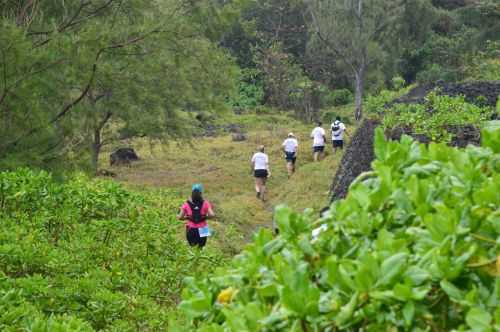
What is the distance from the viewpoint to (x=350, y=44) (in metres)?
34.4

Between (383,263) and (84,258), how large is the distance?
17.5ft

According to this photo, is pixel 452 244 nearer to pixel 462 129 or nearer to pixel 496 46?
pixel 462 129

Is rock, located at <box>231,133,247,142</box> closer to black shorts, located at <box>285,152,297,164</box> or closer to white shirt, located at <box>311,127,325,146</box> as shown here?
white shirt, located at <box>311,127,325,146</box>

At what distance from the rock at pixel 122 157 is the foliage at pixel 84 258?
16569 millimetres

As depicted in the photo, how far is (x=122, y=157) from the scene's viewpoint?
85.7 feet

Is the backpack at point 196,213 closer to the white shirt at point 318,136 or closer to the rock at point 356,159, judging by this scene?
the rock at point 356,159

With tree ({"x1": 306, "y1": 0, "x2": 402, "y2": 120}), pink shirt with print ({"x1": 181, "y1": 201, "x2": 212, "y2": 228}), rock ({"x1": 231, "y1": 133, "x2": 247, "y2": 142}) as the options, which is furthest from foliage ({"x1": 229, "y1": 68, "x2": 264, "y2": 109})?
pink shirt with print ({"x1": 181, "y1": 201, "x2": 212, "y2": 228})

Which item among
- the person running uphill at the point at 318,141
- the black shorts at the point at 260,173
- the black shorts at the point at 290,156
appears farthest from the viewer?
the person running uphill at the point at 318,141

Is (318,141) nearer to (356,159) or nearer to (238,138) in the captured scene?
(356,159)

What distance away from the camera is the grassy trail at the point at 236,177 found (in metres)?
14.5

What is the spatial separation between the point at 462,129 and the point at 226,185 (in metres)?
9.48

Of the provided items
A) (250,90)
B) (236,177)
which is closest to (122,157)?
(236,177)

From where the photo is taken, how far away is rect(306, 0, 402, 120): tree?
33875mm

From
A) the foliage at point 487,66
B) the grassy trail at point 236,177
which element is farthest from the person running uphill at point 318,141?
the foliage at point 487,66
